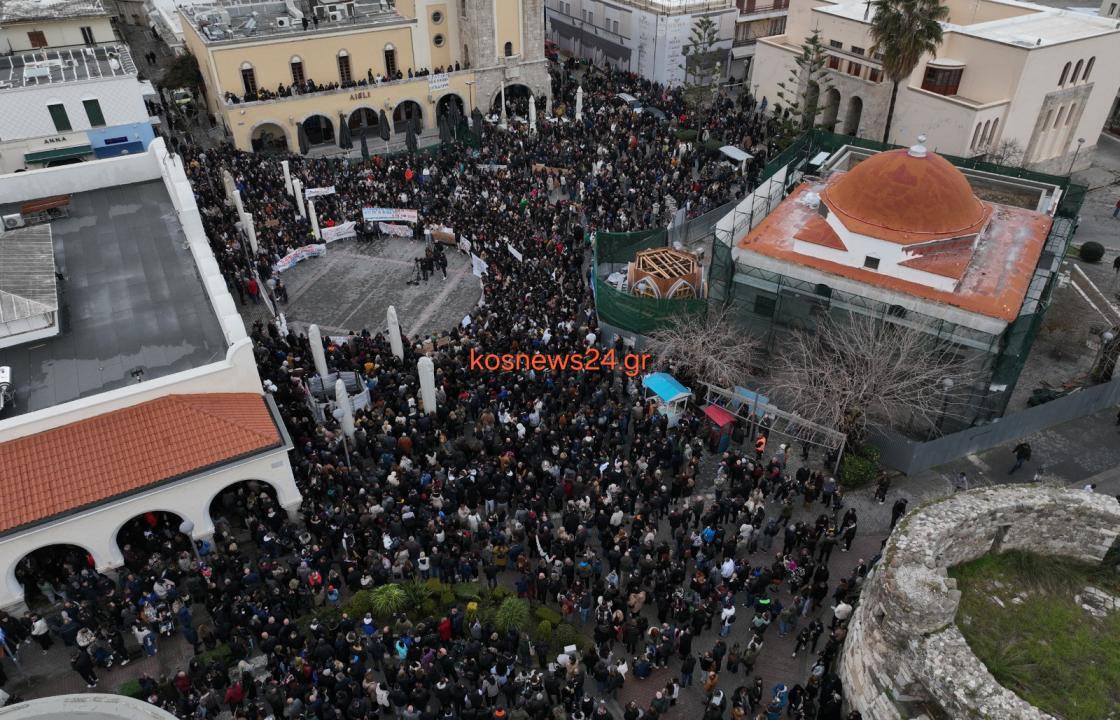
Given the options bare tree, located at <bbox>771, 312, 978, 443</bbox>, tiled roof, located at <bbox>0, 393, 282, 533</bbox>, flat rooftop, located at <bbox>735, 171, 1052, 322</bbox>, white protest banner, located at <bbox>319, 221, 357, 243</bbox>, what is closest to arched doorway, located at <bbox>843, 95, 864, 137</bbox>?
flat rooftop, located at <bbox>735, 171, 1052, 322</bbox>

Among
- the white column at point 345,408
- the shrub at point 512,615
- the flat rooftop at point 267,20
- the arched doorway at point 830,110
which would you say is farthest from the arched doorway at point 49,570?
the arched doorway at point 830,110

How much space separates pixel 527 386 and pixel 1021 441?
14173 millimetres

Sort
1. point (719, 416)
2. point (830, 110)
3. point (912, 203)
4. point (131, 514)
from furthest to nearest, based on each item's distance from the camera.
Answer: point (830, 110) → point (912, 203) → point (719, 416) → point (131, 514)

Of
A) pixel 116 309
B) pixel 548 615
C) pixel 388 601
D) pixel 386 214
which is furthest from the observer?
pixel 386 214

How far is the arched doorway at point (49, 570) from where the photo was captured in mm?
17181

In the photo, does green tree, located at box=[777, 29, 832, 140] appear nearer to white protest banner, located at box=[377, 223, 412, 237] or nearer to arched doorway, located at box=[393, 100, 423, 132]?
white protest banner, located at box=[377, 223, 412, 237]

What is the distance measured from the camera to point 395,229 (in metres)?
33.1

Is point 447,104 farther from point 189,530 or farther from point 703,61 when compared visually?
point 189,530

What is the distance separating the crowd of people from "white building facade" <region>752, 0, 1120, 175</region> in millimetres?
23749

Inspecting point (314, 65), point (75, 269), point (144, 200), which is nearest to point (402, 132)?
point (314, 65)

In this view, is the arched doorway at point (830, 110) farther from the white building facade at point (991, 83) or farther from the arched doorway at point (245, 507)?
the arched doorway at point (245, 507)

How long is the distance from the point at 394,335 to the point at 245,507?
700cm

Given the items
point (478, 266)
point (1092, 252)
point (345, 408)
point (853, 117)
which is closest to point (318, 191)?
point (478, 266)

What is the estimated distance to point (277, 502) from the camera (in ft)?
63.2
